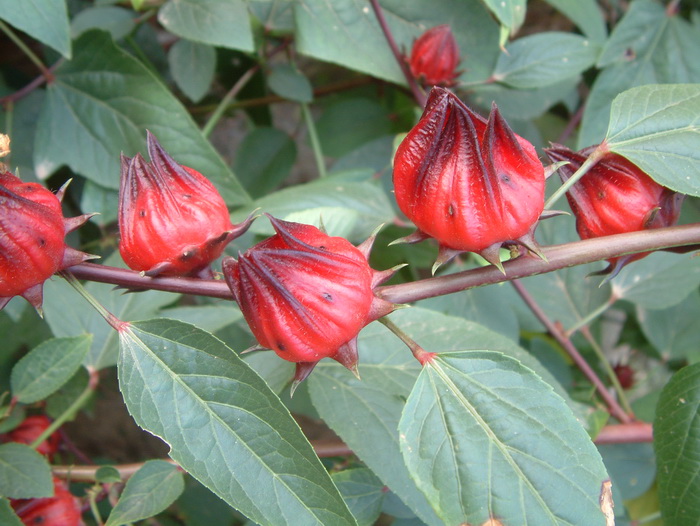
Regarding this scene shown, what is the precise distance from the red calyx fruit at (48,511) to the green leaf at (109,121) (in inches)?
26.7

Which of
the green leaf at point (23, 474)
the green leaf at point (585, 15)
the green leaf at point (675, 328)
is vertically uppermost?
the green leaf at point (585, 15)

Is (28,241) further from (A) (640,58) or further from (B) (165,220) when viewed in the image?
(A) (640,58)

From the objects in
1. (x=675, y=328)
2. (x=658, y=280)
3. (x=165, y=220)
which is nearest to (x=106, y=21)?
(x=165, y=220)

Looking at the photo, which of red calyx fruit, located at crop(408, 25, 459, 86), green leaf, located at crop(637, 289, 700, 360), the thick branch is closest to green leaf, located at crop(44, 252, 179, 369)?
the thick branch

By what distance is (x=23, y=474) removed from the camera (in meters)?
0.99

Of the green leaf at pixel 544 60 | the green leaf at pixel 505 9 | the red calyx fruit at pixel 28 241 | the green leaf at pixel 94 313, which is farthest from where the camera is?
the green leaf at pixel 544 60

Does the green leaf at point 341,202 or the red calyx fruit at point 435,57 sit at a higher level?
the red calyx fruit at point 435,57

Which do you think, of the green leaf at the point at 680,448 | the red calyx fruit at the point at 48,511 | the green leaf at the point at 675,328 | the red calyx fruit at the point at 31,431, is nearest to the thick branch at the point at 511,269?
the green leaf at the point at 680,448

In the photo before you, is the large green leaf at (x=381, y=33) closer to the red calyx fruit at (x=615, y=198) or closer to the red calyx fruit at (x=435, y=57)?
the red calyx fruit at (x=435, y=57)

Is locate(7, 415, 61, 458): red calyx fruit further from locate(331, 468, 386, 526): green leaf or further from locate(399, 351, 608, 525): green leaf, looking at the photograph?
locate(399, 351, 608, 525): green leaf

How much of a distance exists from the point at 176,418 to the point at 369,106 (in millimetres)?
1430

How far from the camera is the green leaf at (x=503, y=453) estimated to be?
0.68 meters

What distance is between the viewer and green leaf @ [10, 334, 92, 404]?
1.07 m

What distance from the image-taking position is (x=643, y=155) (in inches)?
31.8
